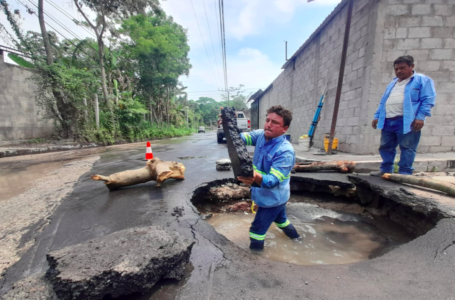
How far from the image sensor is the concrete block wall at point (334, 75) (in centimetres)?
557

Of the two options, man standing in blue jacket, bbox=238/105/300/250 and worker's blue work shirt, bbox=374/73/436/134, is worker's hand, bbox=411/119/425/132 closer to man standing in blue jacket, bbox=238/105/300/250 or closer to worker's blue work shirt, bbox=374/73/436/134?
worker's blue work shirt, bbox=374/73/436/134

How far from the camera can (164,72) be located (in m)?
19.5

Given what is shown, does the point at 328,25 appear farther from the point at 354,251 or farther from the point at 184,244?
the point at 184,244

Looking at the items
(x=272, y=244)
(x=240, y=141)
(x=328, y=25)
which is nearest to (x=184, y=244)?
(x=240, y=141)

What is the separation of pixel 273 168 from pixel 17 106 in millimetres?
13246

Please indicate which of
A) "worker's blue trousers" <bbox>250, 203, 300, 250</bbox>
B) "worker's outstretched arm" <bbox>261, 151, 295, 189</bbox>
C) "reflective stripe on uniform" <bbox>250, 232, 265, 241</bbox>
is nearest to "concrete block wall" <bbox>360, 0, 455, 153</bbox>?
"worker's outstretched arm" <bbox>261, 151, 295, 189</bbox>

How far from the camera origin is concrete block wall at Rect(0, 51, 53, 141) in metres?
9.21

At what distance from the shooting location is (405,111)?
293cm

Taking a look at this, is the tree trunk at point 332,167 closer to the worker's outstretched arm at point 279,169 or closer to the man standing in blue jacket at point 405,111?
the man standing in blue jacket at point 405,111

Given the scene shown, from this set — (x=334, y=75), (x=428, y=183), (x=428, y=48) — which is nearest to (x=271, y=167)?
(x=428, y=183)

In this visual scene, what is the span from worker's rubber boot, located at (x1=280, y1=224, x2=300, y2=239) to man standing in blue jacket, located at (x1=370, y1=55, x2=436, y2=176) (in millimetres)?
1974

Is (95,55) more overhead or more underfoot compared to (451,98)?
more overhead

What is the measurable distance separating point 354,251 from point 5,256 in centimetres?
323

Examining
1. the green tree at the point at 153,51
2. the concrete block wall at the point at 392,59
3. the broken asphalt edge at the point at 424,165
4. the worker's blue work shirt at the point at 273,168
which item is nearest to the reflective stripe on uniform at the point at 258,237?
the worker's blue work shirt at the point at 273,168
